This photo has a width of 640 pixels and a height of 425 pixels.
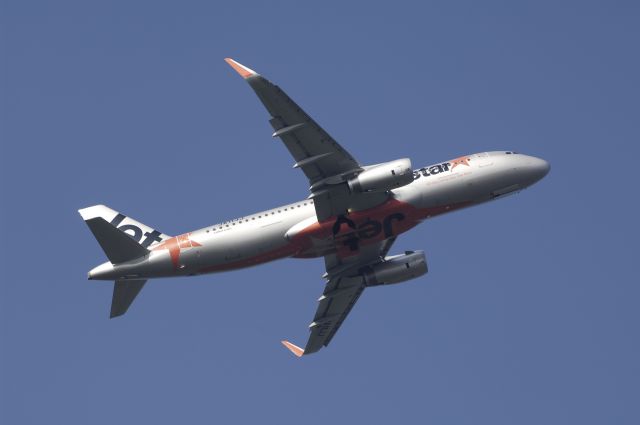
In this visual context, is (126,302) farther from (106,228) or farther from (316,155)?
(316,155)

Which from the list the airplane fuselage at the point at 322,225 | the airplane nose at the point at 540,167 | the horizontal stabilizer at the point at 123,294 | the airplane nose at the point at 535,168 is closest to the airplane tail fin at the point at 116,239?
the airplane fuselage at the point at 322,225

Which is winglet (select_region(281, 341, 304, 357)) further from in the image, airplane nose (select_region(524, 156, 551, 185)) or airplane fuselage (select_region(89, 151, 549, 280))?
airplane nose (select_region(524, 156, 551, 185))

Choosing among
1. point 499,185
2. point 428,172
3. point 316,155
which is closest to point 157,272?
point 316,155

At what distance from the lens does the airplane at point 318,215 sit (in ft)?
232

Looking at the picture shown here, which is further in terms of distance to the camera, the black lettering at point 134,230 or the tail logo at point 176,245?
the black lettering at point 134,230

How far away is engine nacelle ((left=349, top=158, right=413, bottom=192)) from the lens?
2783 inches

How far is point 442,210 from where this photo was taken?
74625 millimetres

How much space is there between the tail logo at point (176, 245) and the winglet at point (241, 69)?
13717 mm

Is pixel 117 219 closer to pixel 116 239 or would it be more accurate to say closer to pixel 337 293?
pixel 116 239

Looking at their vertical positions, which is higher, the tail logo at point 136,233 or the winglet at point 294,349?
the tail logo at point 136,233

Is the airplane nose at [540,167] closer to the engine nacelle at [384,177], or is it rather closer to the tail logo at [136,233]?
the engine nacelle at [384,177]

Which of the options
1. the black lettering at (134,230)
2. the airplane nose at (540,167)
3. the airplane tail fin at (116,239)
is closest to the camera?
the airplane tail fin at (116,239)

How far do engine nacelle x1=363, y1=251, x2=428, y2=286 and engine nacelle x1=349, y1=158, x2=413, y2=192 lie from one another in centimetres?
1071

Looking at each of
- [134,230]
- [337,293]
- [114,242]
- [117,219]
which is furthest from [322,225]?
[117,219]
